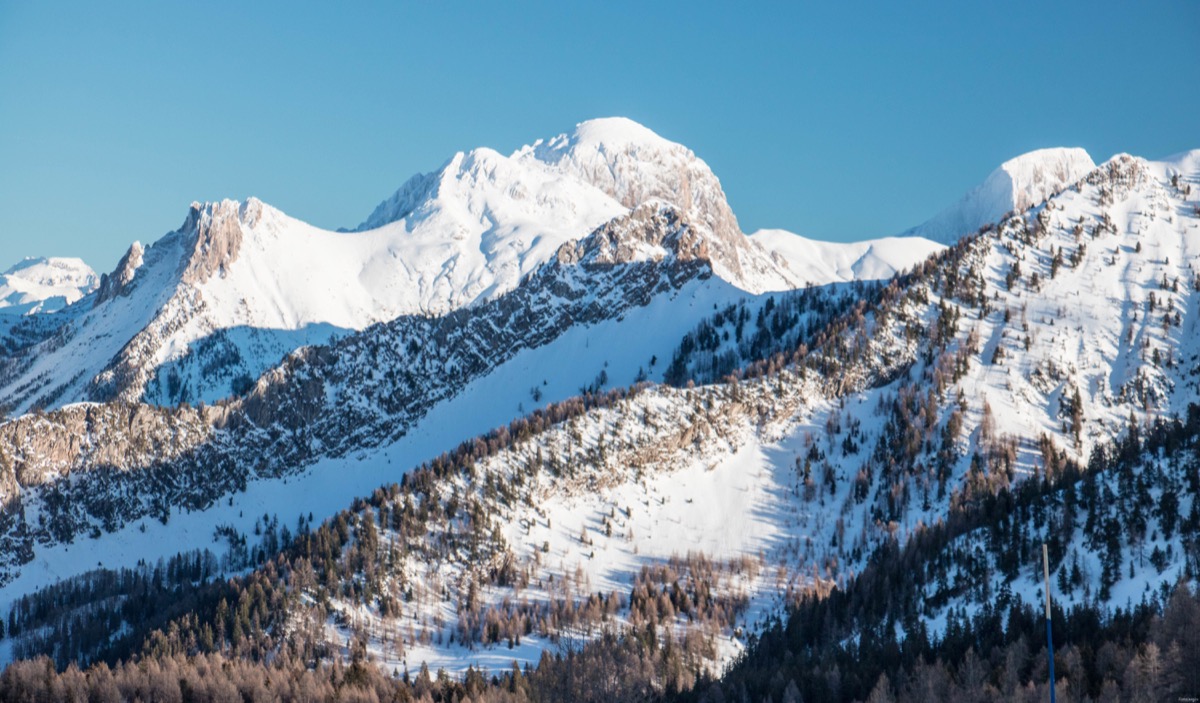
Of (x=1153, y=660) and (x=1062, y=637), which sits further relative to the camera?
(x=1062, y=637)

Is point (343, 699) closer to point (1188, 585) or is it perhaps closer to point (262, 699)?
point (262, 699)

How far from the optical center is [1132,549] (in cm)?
19338

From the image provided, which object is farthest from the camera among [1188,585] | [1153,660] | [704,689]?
[704,689]

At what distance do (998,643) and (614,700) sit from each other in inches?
2134

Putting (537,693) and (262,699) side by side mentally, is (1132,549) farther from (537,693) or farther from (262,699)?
(262,699)

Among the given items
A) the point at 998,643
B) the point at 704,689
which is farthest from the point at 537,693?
the point at 998,643

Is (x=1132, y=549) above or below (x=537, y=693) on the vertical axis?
above

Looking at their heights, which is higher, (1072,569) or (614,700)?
(1072,569)

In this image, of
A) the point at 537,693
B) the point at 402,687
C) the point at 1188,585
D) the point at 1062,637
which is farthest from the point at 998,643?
the point at 402,687

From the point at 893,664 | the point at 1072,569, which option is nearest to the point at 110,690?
the point at 893,664

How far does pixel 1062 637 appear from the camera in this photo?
17162 centimetres

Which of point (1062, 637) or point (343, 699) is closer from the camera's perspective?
point (1062, 637)

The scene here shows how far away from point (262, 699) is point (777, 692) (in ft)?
243

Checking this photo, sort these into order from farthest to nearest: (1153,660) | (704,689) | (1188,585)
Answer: (704,689), (1188,585), (1153,660)
